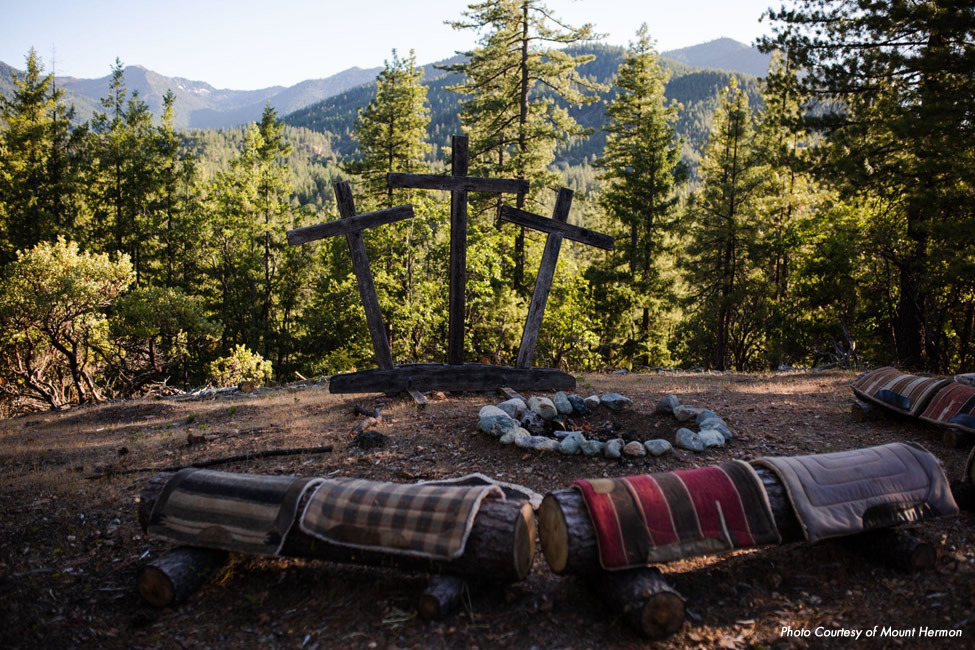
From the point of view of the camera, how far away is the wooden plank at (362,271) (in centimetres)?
875

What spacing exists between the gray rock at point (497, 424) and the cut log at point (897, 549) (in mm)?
3656

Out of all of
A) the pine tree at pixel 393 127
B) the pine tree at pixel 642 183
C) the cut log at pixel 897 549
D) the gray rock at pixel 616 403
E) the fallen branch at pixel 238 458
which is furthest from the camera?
the pine tree at pixel 393 127

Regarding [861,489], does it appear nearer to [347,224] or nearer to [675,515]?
[675,515]

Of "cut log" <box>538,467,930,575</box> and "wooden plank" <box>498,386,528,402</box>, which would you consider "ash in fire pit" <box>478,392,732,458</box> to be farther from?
"cut log" <box>538,467,930,575</box>

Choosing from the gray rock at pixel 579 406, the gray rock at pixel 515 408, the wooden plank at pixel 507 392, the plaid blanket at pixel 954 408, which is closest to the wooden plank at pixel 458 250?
the wooden plank at pixel 507 392

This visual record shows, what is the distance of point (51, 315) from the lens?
627 inches

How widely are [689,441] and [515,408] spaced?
232cm

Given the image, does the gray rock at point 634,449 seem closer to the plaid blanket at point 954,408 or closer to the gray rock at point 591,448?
the gray rock at point 591,448

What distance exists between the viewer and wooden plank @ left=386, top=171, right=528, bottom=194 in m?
8.63

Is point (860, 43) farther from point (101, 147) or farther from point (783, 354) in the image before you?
point (101, 147)

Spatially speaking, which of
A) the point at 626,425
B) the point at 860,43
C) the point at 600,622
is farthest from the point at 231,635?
the point at 860,43

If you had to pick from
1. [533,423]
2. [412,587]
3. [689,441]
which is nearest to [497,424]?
[533,423]

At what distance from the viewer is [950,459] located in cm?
643

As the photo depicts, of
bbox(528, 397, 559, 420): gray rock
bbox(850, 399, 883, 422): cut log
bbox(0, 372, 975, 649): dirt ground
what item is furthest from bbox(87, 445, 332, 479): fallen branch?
bbox(850, 399, 883, 422): cut log
